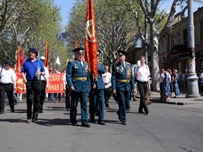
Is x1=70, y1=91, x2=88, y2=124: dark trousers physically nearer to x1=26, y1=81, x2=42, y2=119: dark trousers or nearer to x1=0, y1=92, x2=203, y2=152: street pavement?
x1=0, y1=92, x2=203, y2=152: street pavement

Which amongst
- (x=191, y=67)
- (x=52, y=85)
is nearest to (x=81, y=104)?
(x=52, y=85)

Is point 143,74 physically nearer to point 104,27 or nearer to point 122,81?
point 122,81

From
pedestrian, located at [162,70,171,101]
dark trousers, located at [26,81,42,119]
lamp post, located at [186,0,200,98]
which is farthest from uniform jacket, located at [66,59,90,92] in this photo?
lamp post, located at [186,0,200,98]

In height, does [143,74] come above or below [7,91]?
above

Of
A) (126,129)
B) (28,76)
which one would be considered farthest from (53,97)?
(126,129)

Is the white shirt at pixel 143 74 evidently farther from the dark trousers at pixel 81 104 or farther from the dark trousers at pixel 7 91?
the dark trousers at pixel 7 91

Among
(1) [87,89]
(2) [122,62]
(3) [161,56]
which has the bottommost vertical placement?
(1) [87,89]

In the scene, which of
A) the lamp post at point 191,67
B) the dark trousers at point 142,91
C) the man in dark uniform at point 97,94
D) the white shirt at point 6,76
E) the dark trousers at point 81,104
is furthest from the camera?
the lamp post at point 191,67

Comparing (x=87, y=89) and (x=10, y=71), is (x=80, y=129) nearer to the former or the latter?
(x=87, y=89)

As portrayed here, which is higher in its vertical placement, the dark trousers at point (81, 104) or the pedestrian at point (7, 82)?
the pedestrian at point (7, 82)

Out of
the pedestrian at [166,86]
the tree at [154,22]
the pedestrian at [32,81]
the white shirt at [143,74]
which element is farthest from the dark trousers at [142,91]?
Result: the tree at [154,22]

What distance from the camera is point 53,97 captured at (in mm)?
22062

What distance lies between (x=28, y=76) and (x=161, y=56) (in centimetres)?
4399

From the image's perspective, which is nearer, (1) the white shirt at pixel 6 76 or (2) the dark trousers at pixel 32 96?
(2) the dark trousers at pixel 32 96
